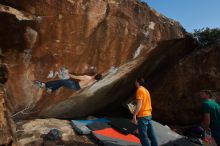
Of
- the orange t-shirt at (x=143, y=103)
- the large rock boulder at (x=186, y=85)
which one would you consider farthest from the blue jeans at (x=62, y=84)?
the large rock boulder at (x=186, y=85)

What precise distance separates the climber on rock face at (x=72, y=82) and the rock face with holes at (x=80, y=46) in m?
0.12

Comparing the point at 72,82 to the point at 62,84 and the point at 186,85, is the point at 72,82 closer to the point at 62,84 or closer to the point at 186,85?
the point at 62,84

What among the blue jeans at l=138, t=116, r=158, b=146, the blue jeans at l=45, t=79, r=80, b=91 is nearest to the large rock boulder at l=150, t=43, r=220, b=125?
the blue jeans at l=45, t=79, r=80, b=91

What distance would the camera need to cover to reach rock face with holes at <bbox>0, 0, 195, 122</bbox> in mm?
7656

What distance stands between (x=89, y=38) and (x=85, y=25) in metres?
0.34

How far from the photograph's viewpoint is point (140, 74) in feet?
31.6

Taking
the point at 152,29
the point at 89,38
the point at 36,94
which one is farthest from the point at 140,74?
the point at 36,94

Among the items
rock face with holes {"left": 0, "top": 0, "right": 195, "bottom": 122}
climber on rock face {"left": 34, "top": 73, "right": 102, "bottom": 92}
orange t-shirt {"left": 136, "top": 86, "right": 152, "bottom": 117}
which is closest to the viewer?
orange t-shirt {"left": 136, "top": 86, "right": 152, "bottom": 117}

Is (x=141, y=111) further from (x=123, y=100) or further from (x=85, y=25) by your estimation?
(x=123, y=100)

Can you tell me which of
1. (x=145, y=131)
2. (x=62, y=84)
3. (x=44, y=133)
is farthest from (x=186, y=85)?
(x=44, y=133)

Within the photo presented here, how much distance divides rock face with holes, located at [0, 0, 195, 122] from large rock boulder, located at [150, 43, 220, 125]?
502 mm

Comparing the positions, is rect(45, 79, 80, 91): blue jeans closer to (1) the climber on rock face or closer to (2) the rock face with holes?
(1) the climber on rock face

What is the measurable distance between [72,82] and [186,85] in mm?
3621

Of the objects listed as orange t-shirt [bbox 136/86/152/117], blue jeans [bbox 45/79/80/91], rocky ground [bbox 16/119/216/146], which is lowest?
rocky ground [bbox 16/119/216/146]
